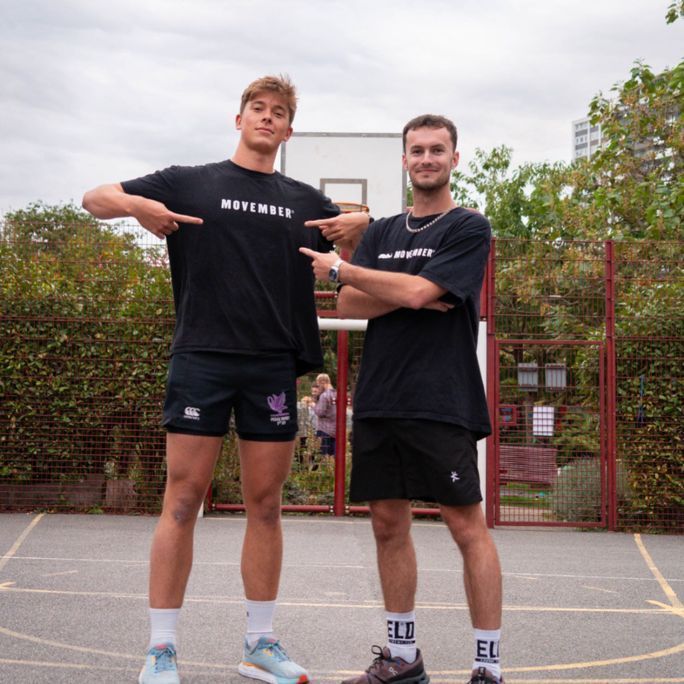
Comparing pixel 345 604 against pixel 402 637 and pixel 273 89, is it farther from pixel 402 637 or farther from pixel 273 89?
pixel 273 89

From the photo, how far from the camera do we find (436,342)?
11.2 feet

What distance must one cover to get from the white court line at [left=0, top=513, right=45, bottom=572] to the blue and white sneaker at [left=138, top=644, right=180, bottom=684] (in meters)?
3.33

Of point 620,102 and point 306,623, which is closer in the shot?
point 306,623

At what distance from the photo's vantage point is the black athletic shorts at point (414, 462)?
10.8ft

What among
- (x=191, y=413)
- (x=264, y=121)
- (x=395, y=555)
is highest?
(x=264, y=121)

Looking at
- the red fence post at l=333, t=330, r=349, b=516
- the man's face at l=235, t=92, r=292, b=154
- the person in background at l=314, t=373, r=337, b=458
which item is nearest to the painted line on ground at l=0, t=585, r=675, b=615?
the man's face at l=235, t=92, r=292, b=154

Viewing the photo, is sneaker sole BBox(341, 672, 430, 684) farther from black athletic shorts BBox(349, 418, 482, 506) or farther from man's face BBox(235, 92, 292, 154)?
man's face BBox(235, 92, 292, 154)

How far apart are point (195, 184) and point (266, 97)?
0.43 m

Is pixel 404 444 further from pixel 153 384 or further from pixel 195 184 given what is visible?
pixel 153 384

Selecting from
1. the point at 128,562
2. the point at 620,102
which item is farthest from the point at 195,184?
the point at 620,102

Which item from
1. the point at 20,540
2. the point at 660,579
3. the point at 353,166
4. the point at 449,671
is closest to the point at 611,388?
the point at 660,579

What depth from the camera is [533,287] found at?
9.56m

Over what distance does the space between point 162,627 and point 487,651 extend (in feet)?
3.65

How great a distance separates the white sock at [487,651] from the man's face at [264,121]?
191 cm
